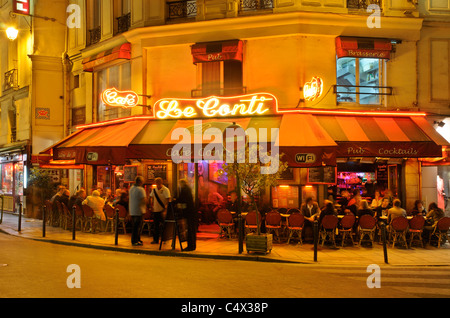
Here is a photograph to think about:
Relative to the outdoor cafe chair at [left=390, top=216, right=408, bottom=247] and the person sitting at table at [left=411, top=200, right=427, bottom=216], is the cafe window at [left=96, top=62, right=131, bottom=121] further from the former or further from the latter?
the person sitting at table at [left=411, top=200, right=427, bottom=216]

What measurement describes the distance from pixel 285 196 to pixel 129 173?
230 inches

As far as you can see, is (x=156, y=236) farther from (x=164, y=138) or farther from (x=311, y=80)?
(x=311, y=80)

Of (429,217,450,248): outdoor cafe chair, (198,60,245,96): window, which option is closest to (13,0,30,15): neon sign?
(198,60,245,96): window

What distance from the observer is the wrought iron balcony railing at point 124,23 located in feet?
53.3

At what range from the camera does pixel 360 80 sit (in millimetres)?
14297

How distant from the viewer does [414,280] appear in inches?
305

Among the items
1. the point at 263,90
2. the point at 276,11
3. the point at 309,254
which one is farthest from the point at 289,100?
the point at 309,254

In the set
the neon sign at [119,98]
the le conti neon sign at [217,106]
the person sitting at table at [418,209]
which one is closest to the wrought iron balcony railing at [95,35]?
the neon sign at [119,98]

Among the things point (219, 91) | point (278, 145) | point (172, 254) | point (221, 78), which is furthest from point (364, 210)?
point (221, 78)

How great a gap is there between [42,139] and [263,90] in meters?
11.2

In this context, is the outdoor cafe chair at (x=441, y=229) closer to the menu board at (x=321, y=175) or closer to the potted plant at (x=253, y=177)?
the menu board at (x=321, y=175)

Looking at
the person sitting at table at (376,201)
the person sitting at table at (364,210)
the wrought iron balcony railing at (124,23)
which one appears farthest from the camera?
the wrought iron balcony railing at (124,23)

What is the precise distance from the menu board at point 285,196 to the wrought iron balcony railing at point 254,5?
594 cm

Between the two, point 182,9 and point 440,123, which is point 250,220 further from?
point 182,9
